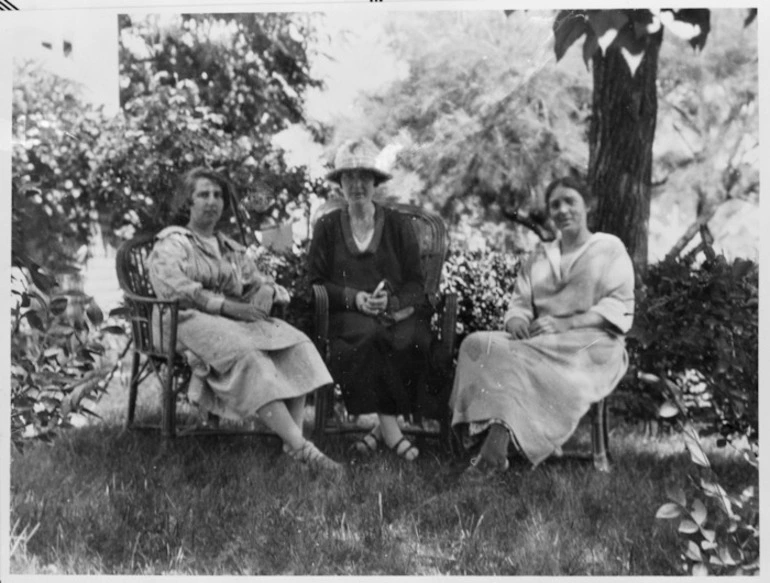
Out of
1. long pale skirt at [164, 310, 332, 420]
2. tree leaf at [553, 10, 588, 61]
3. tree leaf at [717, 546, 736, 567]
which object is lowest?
tree leaf at [717, 546, 736, 567]

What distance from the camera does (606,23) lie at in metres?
3.97

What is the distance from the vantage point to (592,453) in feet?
13.2

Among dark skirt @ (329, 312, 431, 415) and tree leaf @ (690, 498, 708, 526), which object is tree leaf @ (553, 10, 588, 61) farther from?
tree leaf @ (690, 498, 708, 526)

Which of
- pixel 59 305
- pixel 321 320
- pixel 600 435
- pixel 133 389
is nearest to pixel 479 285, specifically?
pixel 321 320

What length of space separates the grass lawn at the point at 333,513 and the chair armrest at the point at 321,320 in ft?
1.23

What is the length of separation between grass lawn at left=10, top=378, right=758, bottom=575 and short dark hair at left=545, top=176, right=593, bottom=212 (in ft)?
3.02

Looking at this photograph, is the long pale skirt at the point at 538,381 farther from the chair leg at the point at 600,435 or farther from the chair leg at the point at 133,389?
the chair leg at the point at 133,389

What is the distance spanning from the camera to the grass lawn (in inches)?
153

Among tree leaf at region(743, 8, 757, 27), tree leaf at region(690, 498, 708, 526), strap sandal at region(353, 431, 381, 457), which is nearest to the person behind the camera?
tree leaf at region(690, 498, 708, 526)

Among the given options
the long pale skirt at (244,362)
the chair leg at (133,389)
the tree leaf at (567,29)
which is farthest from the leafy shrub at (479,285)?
the chair leg at (133,389)

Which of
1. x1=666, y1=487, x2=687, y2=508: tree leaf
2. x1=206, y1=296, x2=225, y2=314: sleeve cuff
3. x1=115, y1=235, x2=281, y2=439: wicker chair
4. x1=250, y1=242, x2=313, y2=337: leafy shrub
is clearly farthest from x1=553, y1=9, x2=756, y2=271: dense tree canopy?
x1=206, y1=296, x2=225, y2=314: sleeve cuff

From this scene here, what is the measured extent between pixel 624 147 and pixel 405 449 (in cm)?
145

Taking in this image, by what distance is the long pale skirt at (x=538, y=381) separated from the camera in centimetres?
398

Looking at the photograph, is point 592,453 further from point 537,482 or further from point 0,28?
point 0,28
